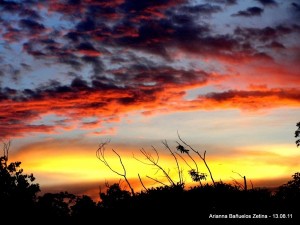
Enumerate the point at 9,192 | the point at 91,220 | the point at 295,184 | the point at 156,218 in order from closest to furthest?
1. the point at 156,218
2. the point at 91,220
3. the point at 295,184
4. the point at 9,192

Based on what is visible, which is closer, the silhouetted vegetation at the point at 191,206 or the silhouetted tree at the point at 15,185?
the silhouetted vegetation at the point at 191,206

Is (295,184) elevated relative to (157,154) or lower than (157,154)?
lower

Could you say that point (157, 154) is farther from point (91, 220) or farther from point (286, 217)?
point (286, 217)

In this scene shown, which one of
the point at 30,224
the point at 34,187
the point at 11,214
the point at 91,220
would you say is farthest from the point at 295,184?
the point at 34,187

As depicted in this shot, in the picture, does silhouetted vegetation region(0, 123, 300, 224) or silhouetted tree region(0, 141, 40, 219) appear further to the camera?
silhouetted tree region(0, 141, 40, 219)

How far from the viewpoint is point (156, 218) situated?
1848 centimetres

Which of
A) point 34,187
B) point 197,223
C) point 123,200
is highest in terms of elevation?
point 34,187

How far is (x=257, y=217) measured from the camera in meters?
17.2

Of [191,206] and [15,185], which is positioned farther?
[15,185]

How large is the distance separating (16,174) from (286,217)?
31.4 metres

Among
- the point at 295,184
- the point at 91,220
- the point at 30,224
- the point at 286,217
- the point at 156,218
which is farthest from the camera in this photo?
the point at 295,184

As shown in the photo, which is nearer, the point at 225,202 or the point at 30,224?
the point at 225,202

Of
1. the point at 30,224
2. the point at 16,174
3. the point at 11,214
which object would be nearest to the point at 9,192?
the point at 16,174

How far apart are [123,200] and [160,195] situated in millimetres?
2168
